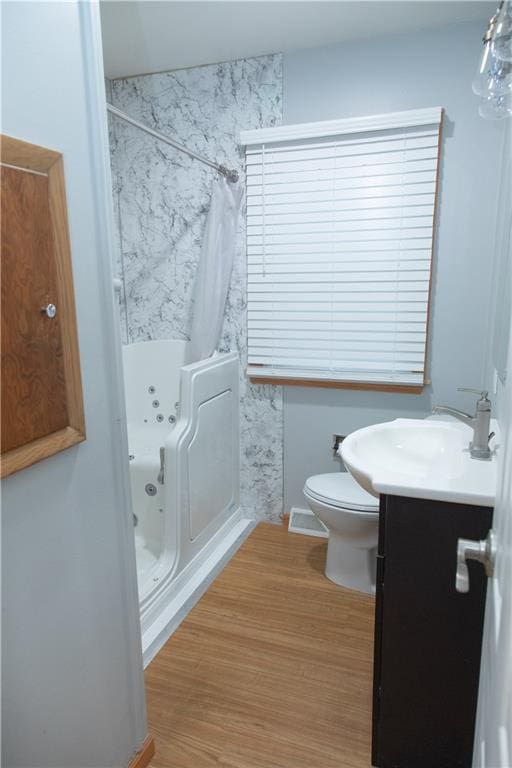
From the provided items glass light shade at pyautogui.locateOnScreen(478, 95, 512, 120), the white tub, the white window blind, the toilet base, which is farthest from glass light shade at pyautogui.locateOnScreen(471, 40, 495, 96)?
the toilet base

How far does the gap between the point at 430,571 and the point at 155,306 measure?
214 cm

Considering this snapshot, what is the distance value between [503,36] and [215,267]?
1588mm

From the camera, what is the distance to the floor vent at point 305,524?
2693mm

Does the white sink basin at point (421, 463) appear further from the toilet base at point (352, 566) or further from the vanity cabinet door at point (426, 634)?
the toilet base at point (352, 566)

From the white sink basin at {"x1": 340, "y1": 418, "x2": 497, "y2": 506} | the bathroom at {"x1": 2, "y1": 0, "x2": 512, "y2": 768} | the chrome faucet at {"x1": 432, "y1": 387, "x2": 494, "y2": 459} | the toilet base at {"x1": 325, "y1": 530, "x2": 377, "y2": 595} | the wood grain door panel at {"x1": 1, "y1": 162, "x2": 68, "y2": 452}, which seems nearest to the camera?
the wood grain door panel at {"x1": 1, "y1": 162, "x2": 68, "y2": 452}

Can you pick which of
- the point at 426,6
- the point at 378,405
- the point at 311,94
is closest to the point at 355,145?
the point at 311,94

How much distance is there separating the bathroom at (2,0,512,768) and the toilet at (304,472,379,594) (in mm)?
15

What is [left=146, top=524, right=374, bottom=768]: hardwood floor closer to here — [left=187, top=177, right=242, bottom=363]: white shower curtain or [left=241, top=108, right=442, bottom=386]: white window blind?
[left=241, top=108, right=442, bottom=386]: white window blind

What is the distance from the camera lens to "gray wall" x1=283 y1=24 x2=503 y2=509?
2.13m

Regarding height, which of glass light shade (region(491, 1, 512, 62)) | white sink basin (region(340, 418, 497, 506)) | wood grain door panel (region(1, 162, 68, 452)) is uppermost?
glass light shade (region(491, 1, 512, 62))

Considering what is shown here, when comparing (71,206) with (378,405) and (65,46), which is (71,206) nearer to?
(65,46)

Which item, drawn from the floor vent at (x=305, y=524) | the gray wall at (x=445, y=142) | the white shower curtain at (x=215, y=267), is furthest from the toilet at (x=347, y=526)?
the white shower curtain at (x=215, y=267)

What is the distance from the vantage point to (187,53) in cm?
234

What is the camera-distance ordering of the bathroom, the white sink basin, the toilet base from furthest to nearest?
the toilet base → the white sink basin → the bathroom
